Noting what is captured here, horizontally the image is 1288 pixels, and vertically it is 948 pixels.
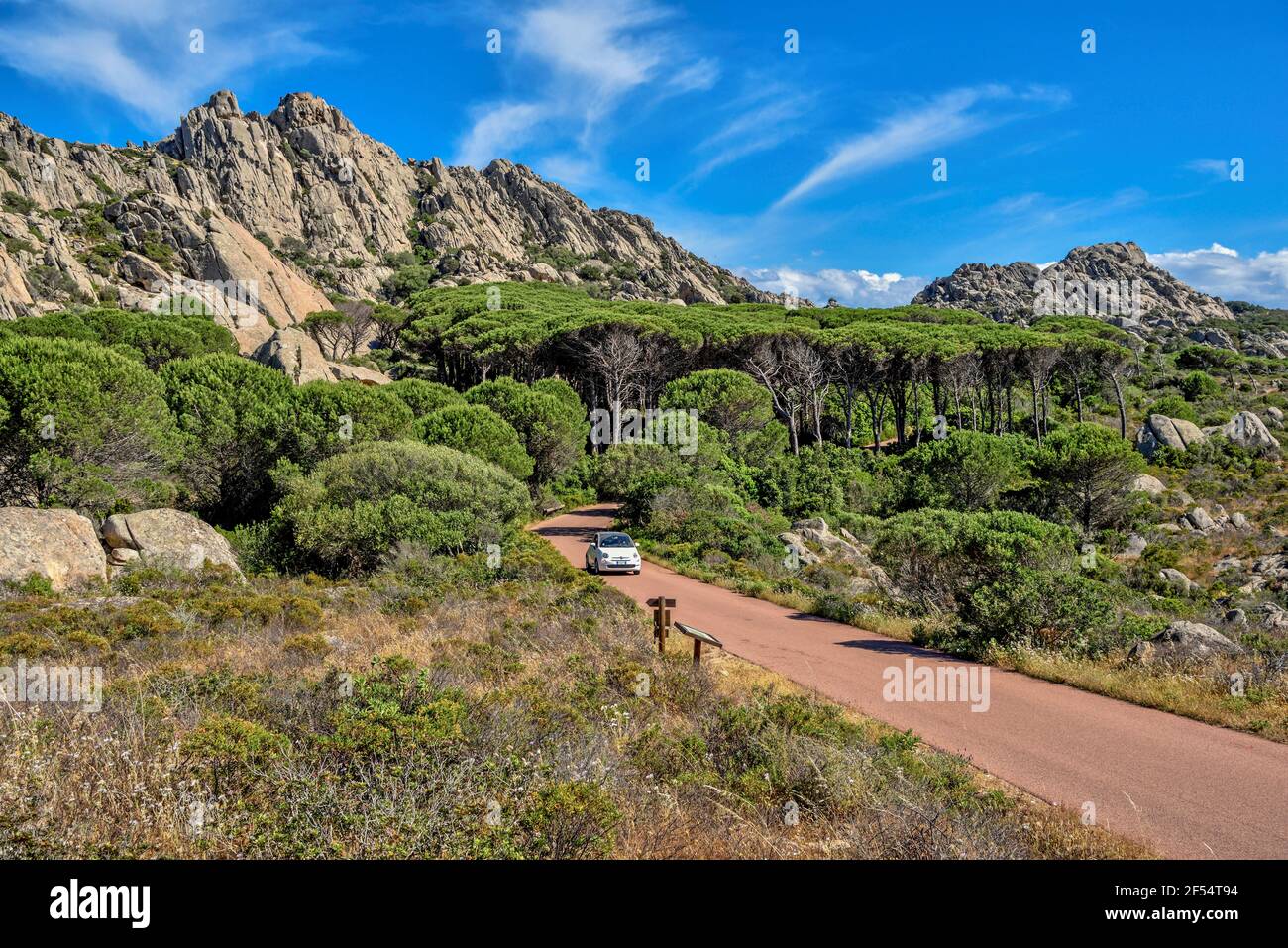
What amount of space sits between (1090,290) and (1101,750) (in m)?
171

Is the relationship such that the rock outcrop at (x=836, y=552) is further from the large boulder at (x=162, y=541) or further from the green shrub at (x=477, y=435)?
the large boulder at (x=162, y=541)

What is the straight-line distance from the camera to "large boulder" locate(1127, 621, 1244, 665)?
870 cm

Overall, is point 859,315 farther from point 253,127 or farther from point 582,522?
point 253,127

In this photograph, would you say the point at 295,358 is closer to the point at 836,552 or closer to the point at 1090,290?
the point at 836,552

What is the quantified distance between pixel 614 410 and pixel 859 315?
3372cm

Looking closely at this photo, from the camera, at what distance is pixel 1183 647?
351 inches

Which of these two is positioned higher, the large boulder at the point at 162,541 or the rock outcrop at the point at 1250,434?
the rock outcrop at the point at 1250,434

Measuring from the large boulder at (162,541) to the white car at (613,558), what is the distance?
925cm

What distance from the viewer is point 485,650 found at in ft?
29.8

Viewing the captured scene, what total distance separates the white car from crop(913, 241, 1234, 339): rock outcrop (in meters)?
121

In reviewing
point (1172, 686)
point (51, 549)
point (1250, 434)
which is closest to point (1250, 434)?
point (1250, 434)

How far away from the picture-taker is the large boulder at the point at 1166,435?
139ft

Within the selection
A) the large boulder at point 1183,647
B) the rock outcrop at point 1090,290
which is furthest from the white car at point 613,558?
the rock outcrop at point 1090,290
